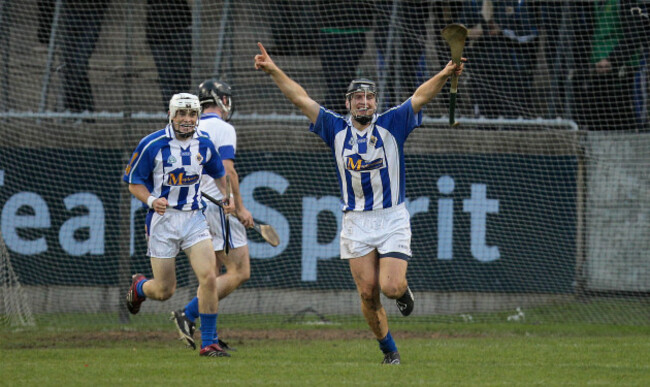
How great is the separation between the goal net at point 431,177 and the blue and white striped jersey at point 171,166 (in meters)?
3.28

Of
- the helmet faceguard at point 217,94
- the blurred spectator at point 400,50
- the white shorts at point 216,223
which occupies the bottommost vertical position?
the white shorts at point 216,223

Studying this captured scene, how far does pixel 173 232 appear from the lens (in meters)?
7.96

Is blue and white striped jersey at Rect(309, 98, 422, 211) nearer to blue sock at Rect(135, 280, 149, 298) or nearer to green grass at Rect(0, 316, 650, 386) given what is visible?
green grass at Rect(0, 316, 650, 386)

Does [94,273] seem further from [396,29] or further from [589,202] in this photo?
[589,202]

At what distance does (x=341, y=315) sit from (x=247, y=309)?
1155mm

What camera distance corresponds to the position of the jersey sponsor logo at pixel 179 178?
26.0ft

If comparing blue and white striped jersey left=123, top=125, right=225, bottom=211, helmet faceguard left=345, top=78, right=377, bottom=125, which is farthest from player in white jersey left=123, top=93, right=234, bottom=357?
helmet faceguard left=345, top=78, right=377, bottom=125

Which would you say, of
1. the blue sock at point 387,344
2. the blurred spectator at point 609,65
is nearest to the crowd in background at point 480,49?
the blurred spectator at point 609,65

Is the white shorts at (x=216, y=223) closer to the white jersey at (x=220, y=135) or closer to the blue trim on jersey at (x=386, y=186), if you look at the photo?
the white jersey at (x=220, y=135)

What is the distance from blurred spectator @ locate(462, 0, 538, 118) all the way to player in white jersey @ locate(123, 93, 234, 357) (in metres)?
5.05

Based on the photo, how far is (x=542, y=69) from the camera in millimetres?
12164

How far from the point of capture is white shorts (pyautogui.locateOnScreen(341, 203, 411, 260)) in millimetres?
7414

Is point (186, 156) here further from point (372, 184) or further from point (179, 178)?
point (372, 184)

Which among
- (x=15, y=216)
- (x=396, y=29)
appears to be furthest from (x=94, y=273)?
(x=396, y=29)
